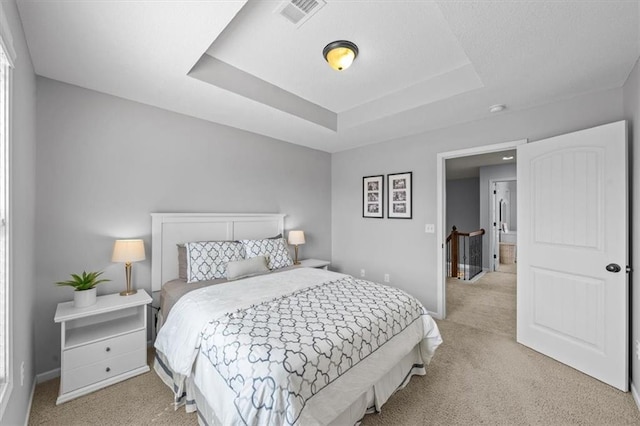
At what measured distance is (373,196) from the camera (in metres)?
4.29

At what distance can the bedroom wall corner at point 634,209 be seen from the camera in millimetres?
2016

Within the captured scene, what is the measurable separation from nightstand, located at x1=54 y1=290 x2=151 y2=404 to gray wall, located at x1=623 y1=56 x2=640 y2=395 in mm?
3827

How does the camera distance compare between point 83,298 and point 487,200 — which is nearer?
point 83,298

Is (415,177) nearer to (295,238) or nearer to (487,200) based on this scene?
(295,238)

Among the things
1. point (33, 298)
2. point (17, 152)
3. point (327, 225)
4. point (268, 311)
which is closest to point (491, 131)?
point (327, 225)

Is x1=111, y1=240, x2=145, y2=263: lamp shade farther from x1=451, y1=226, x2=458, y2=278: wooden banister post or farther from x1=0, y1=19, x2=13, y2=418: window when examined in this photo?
x1=451, y1=226, x2=458, y2=278: wooden banister post

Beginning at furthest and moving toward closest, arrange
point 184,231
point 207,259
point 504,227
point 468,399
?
point 504,227
point 184,231
point 207,259
point 468,399

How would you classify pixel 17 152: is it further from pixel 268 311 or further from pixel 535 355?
pixel 535 355

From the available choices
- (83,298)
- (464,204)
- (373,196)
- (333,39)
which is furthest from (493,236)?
(83,298)

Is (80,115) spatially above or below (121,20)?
below

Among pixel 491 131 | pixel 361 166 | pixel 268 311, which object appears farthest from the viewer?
pixel 361 166

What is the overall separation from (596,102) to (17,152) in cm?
443

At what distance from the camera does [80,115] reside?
246 cm

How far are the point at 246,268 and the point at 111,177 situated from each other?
1547 millimetres
